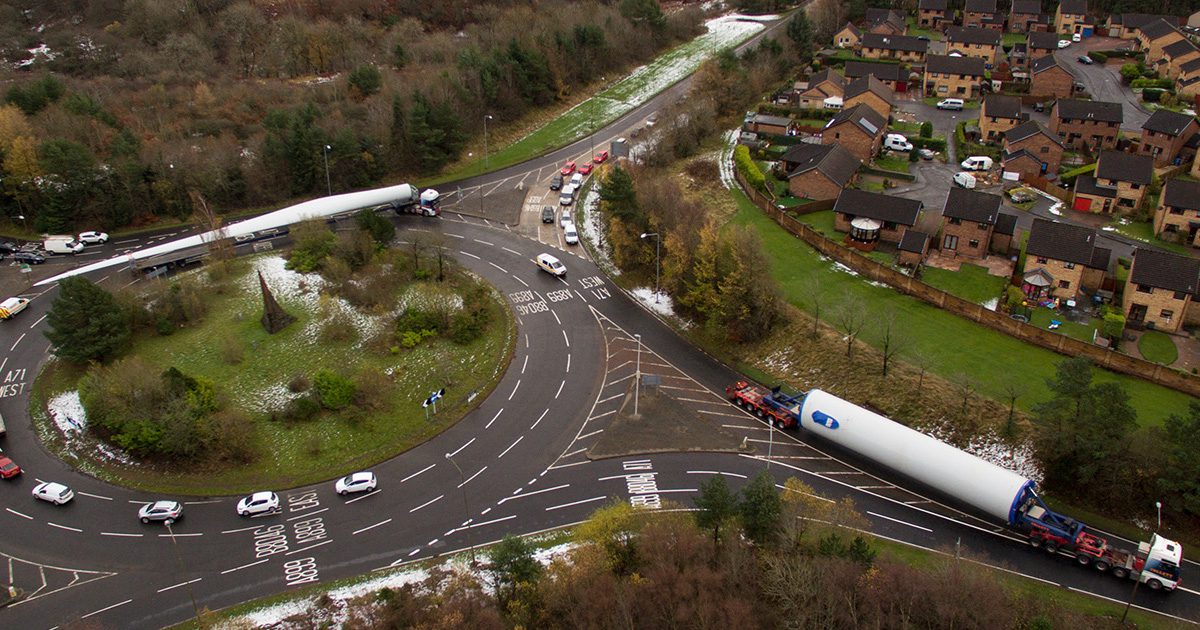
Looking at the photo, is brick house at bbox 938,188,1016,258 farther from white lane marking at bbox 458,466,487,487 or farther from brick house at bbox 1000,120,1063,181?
white lane marking at bbox 458,466,487,487

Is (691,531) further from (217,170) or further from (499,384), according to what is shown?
(217,170)

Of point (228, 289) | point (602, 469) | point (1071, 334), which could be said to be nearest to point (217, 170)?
point (228, 289)

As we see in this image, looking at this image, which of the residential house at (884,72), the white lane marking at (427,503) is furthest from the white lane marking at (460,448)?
the residential house at (884,72)

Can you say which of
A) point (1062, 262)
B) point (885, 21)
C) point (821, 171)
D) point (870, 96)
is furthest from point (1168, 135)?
point (885, 21)

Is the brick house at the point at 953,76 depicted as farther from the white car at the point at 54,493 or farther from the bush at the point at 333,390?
the white car at the point at 54,493

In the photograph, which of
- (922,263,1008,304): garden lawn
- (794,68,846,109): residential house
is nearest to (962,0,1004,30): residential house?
(794,68,846,109): residential house

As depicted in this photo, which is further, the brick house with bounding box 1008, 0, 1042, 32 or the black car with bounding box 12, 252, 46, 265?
the brick house with bounding box 1008, 0, 1042, 32

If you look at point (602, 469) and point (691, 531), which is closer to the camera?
point (691, 531)
